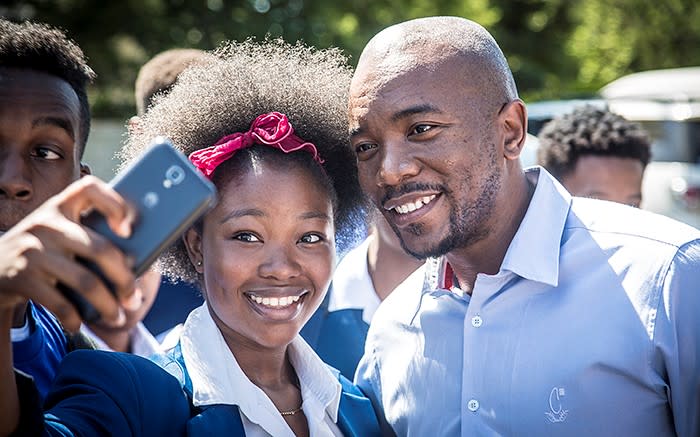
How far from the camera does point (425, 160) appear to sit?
2.90 metres

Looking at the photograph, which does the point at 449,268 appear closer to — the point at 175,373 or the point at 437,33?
the point at 437,33

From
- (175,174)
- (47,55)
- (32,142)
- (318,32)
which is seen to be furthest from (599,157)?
(318,32)

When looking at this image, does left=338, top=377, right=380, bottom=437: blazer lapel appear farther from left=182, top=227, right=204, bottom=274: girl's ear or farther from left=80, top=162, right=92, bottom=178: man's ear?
left=80, top=162, right=92, bottom=178: man's ear

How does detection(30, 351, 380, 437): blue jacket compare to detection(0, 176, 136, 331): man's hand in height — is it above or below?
below

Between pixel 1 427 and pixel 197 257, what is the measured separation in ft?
3.90

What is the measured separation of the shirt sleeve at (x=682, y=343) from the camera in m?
2.54

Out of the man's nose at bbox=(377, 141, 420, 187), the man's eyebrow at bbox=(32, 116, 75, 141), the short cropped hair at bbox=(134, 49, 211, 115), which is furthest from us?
the short cropped hair at bbox=(134, 49, 211, 115)

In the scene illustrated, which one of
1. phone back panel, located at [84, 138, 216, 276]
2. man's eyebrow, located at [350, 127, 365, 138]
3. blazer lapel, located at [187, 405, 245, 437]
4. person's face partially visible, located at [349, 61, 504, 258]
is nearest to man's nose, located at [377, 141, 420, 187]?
person's face partially visible, located at [349, 61, 504, 258]

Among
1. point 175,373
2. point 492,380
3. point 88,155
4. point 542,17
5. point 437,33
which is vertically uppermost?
point 542,17

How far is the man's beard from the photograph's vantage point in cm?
294

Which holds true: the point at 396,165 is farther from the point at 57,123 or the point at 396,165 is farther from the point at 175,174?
the point at 175,174

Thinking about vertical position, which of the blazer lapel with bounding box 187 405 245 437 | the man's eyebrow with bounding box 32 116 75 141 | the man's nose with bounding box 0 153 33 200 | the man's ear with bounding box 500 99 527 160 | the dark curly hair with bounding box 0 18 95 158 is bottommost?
the blazer lapel with bounding box 187 405 245 437

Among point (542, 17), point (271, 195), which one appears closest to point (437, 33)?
point (271, 195)

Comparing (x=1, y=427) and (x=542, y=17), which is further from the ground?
(x=542, y=17)
